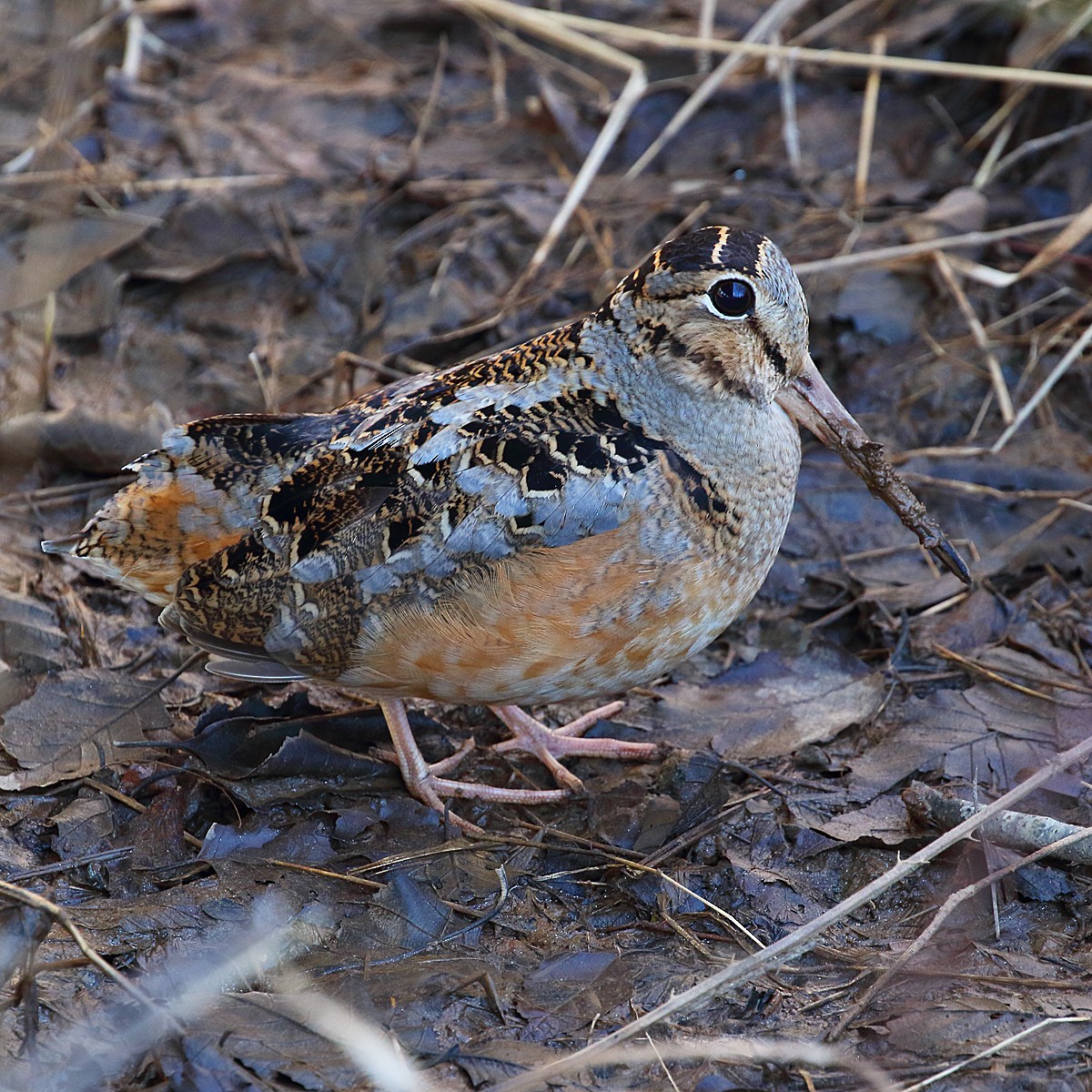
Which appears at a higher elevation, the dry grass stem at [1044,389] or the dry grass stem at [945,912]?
the dry grass stem at [1044,389]

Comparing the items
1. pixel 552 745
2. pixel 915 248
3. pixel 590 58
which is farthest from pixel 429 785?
pixel 590 58

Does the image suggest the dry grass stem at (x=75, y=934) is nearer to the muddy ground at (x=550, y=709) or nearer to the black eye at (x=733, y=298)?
the muddy ground at (x=550, y=709)

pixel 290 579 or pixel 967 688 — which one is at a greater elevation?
pixel 290 579

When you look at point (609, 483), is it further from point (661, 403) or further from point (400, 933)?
point (400, 933)

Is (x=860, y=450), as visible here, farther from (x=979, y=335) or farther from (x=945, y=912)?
(x=979, y=335)

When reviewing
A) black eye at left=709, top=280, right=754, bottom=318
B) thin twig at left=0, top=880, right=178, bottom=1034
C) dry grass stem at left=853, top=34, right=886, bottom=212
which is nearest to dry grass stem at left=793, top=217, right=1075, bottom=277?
dry grass stem at left=853, top=34, right=886, bottom=212

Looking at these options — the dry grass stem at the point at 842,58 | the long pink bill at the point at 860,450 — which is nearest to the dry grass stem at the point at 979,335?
the dry grass stem at the point at 842,58

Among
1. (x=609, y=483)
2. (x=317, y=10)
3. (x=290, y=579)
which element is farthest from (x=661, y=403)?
(x=317, y=10)

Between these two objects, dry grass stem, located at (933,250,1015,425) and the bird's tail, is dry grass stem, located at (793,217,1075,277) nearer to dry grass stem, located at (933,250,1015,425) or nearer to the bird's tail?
dry grass stem, located at (933,250,1015,425)
